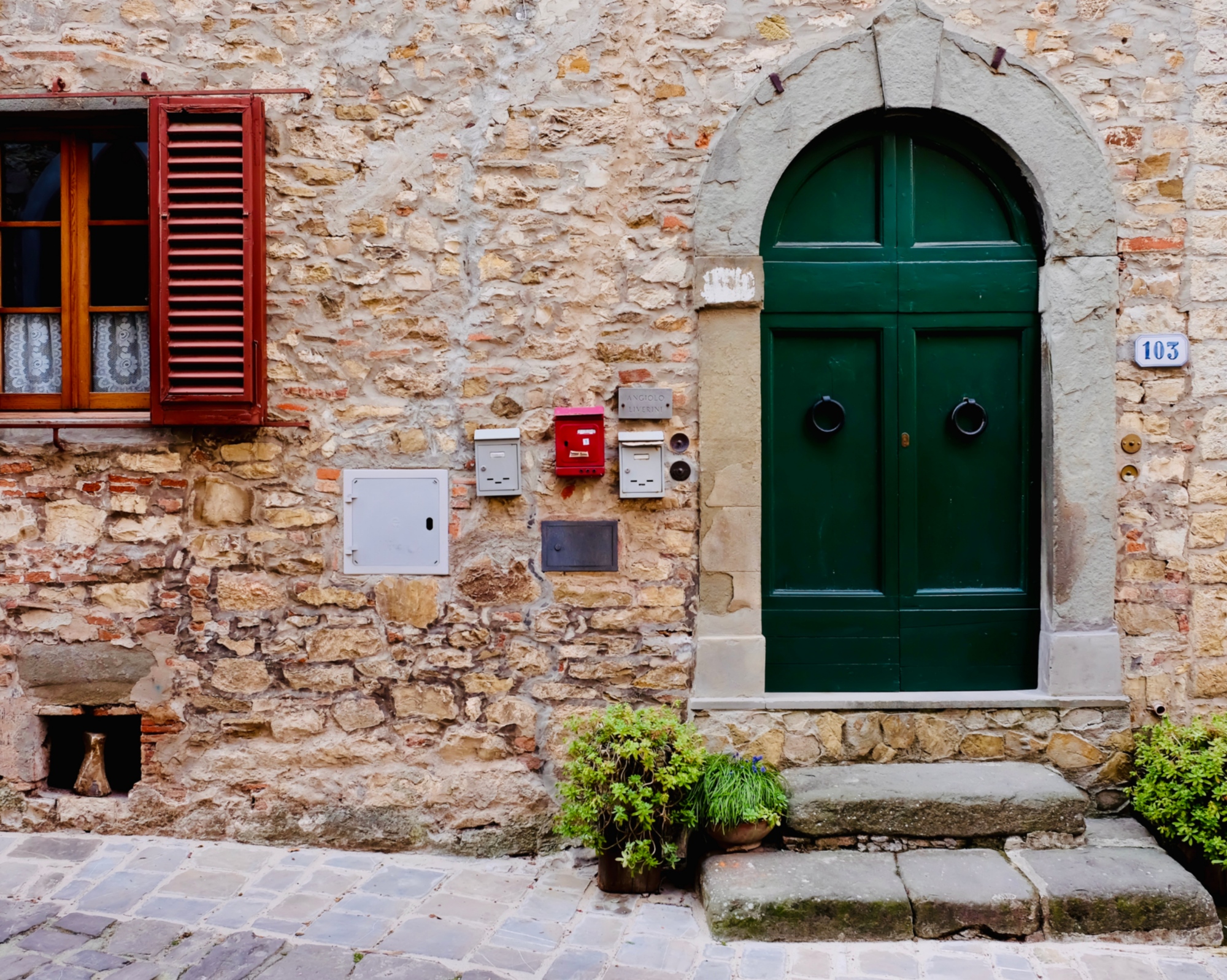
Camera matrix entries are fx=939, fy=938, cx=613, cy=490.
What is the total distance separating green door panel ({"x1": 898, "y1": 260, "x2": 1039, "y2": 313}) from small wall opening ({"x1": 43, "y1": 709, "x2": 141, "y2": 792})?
132 inches

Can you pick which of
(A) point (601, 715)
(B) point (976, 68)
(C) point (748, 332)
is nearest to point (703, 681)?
(A) point (601, 715)

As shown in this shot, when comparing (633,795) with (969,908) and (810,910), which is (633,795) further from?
(969,908)

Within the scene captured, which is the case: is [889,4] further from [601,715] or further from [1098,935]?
[1098,935]

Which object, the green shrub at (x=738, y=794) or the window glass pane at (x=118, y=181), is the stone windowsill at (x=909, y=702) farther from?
the window glass pane at (x=118, y=181)

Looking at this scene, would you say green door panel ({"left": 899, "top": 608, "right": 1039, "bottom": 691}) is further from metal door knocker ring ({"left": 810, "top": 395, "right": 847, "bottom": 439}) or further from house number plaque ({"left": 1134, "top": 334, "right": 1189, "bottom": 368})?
house number plaque ({"left": 1134, "top": 334, "right": 1189, "bottom": 368})

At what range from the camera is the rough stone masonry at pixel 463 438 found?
3770mm

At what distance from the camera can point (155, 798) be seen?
12.7 feet

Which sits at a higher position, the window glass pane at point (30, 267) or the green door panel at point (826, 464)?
the window glass pane at point (30, 267)

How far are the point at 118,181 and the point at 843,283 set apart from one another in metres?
3.10

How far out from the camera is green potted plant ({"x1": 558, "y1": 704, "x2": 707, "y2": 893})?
339 centimetres

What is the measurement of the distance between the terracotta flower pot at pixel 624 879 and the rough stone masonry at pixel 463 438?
444mm

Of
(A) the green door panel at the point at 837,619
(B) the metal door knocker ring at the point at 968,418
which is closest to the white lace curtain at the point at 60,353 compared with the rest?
(A) the green door panel at the point at 837,619

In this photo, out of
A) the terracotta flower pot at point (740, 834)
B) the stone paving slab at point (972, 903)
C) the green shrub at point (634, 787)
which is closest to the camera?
the stone paving slab at point (972, 903)

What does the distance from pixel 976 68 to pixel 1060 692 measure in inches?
99.8
